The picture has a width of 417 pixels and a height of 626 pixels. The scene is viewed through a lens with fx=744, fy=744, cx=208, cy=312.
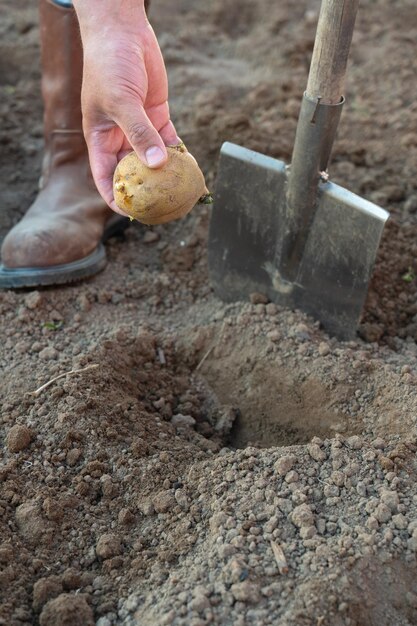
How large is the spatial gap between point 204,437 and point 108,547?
1.69 ft

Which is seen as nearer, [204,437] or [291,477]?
[291,477]

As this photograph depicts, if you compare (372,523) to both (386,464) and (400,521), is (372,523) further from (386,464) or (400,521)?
(386,464)

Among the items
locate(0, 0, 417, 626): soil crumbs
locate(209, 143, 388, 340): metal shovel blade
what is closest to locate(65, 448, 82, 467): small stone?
locate(0, 0, 417, 626): soil crumbs

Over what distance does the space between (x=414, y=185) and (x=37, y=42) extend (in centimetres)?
221

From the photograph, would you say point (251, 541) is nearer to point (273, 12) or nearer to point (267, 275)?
point (267, 275)

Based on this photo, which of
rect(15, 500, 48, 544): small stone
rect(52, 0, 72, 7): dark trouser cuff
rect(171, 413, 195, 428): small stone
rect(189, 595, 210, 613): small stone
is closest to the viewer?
Answer: rect(189, 595, 210, 613): small stone

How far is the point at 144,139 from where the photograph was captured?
1805 mm

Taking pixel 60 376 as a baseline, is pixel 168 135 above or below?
above

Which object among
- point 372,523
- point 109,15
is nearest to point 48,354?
point 109,15

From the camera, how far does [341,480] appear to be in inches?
70.1

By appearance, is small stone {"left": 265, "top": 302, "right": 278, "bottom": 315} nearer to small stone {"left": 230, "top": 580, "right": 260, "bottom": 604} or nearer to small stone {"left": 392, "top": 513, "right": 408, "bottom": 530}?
small stone {"left": 392, "top": 513, "right": 408, "bottom": 530}

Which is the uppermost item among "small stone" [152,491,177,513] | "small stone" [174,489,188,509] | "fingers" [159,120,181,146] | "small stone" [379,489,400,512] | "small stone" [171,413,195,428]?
"fingers" [159,120,181,146]

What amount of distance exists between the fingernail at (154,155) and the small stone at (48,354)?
28.4 inches

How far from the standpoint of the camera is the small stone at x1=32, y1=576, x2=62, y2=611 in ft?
5.27
